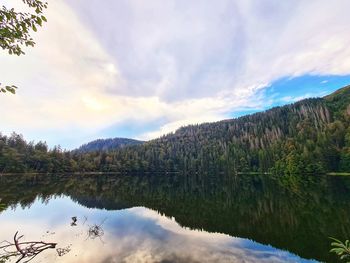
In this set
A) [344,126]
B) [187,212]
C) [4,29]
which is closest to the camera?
[4,29]

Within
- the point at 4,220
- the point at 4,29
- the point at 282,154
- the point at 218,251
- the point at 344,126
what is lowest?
the point at 218,251

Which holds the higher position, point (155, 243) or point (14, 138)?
point (14, 138)

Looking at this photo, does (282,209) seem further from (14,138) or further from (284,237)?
(14,138)

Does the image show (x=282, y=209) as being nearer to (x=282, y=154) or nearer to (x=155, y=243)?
(x=155, y=243)

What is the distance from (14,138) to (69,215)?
6401 inches

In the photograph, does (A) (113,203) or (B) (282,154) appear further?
(B) (282,154)

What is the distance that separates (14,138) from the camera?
551 ft

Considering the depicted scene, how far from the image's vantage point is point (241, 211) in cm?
3728

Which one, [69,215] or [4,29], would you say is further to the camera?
[69,215]

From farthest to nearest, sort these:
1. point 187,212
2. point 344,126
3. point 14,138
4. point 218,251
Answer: point 14,138 → point 344,126 → point 187,212 → point 218,251

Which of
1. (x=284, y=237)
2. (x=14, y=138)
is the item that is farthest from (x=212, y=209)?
(x=14, y=138)

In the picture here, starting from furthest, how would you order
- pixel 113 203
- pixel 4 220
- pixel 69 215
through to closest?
pixel 113 203 → pixel 69 215 → pixel 4 220

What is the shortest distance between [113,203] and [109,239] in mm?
24128

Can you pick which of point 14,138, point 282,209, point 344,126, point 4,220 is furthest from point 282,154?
point 14,138
